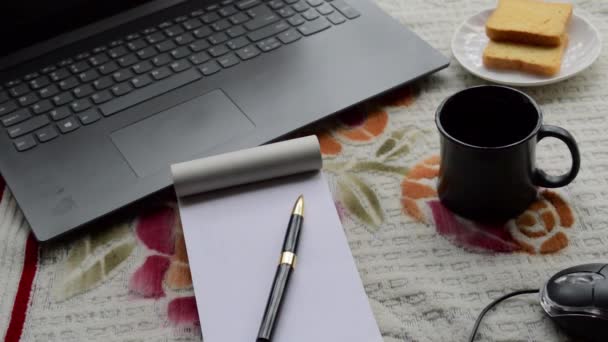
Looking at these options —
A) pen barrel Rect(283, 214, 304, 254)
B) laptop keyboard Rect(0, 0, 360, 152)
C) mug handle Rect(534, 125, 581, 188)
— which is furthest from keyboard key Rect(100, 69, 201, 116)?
mug handle Rect(534, 125, 581, 188)

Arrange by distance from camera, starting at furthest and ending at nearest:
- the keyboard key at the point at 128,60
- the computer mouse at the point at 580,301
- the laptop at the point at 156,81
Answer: the keyboard key at the point at 128,60 < the laptop at the point at 156,81 < the computer mouse at the point at 580,301

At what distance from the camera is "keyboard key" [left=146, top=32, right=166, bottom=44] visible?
70 centimetres

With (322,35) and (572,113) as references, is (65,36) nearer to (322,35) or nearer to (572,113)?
(322,35)

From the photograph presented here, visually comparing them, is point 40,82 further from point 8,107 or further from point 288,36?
point 288,36

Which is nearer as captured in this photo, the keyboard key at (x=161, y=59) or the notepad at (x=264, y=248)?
the notepad at (x=264, y=248)

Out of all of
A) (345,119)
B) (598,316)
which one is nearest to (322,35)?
(345,119)

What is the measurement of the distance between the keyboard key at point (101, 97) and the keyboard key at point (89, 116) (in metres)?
0.01

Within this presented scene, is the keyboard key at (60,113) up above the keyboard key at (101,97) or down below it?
below

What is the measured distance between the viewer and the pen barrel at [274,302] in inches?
17.7

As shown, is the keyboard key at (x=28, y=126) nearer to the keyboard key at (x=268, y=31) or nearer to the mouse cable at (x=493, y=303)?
the keyboard key at (x=268, y=31)

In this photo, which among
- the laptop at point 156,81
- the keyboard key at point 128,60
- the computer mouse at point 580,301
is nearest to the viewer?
the computer mouse at point 580,301

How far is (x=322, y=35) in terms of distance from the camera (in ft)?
2.26

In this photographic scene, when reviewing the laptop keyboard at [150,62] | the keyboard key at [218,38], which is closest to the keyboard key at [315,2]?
the laptop keyboard at [150,62]

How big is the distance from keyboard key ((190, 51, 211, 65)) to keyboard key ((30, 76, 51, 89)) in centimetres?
14
